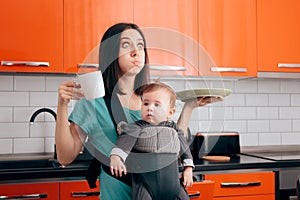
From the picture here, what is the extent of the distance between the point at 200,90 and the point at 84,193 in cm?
85

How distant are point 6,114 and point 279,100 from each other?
1.71 metres

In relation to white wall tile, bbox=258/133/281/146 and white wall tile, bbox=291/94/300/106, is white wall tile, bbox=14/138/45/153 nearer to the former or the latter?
white wall tile, bbox=258/133/281/146

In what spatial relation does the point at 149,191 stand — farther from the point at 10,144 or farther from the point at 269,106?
the point at 269,106

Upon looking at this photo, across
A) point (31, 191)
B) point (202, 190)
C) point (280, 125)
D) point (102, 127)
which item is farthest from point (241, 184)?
point (102, 127)

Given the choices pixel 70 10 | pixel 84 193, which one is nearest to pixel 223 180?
pixel 84 193

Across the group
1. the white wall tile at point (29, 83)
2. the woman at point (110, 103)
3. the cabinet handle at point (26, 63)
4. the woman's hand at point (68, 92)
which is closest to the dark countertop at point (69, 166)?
the white wall tile at point (29, 83)

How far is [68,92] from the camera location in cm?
122

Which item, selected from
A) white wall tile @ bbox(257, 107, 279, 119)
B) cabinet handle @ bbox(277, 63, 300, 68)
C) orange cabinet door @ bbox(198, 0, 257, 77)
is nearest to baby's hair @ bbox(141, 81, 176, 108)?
orange cabinet door @ bbox(198, 0, 257, 77)

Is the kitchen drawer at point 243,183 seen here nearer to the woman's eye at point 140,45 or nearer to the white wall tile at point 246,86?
the white wall tile at point 246,86

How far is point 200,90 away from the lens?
4.51 ft

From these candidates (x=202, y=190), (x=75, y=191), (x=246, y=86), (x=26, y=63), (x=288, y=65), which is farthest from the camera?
(x=246, y=86)

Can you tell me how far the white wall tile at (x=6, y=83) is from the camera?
2363 mm

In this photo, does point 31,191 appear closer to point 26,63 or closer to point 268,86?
point 26,63

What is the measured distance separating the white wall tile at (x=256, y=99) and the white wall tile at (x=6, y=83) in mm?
1449
